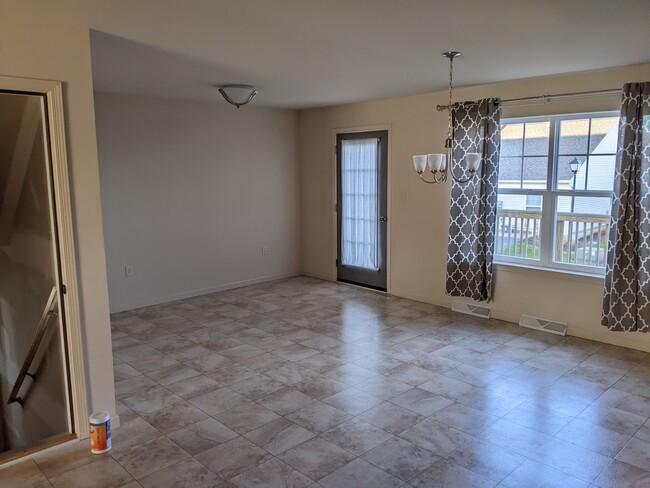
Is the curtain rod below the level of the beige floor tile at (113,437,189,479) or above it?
above

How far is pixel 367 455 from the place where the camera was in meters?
2.74

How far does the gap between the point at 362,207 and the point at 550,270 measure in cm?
247

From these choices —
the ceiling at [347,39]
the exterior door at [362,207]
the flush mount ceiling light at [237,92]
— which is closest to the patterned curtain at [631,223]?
the ceiling at [347,39]

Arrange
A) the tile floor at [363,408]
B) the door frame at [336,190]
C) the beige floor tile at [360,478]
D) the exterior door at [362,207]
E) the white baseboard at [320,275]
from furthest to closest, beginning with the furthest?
the white baseboard at [320,275] → the exterior door at [362,207] → the door frame at [336,190] → the tile floor at [363,408] → the beige floor tile at [360,478]

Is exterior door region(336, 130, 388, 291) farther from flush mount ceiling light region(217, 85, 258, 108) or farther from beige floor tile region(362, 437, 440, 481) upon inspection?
beige floor tile region(362, 437, 440, 481)

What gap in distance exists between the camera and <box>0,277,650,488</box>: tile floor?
2.59 m

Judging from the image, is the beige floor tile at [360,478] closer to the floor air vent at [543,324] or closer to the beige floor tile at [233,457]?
the beige floor tile at [233,457]

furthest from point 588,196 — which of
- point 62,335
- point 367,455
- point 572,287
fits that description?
point 62,335

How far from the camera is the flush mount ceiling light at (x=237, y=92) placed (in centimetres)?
477

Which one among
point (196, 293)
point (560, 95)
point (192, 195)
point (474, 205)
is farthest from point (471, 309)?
point (192, 195)

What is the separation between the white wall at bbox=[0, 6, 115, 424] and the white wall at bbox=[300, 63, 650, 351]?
8.66ft

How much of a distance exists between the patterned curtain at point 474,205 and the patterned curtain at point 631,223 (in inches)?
43.0

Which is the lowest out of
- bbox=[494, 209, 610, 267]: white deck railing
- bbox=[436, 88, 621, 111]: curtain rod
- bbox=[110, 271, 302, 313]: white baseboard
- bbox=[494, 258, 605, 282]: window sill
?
bbox=[110, 271, 302, 313]: white baseboard

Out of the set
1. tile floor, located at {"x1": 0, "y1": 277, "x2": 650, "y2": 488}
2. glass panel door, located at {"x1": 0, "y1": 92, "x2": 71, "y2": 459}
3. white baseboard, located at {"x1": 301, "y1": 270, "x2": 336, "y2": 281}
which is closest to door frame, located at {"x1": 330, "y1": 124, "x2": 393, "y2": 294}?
white baseboard, located at {"x1": 301, "y1": 270, "x2": 336, "y2": 281}
